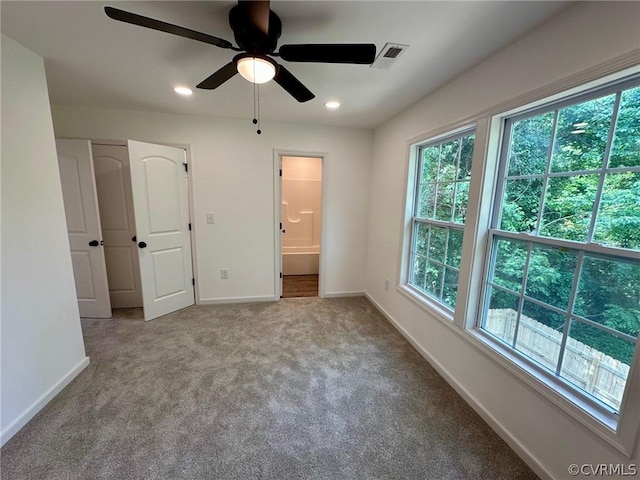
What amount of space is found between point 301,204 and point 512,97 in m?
4.02

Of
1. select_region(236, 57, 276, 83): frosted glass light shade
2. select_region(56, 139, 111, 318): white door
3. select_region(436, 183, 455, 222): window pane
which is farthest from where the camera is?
select_region(56, 139, 111, 318): white door

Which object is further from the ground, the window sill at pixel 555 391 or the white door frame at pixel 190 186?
the white door frame at pixel 190 186

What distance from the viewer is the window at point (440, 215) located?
2.09m

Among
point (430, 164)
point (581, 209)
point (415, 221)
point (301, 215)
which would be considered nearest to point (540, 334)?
point (581, 209)

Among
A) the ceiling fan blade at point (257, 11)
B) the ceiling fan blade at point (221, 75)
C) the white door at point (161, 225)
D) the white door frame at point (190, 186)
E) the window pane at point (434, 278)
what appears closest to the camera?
the ceiling fan blade at point (257, 11)

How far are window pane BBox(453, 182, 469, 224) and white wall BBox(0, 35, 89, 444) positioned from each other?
2.98m

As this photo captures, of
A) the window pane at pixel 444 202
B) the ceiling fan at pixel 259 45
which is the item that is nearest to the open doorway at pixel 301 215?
the window pane at pixel 444 202

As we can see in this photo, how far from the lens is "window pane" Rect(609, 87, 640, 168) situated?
1.11 metres

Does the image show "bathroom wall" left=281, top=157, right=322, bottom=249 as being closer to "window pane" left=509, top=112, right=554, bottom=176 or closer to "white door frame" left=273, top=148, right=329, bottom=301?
"white door frame" left=273, top=148, right=329, bottom=301

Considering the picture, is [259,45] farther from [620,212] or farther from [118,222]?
[118,222]

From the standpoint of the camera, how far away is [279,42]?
1572mm

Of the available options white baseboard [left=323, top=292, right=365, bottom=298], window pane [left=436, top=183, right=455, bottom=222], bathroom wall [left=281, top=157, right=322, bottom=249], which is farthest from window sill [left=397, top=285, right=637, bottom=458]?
bathroom wall [left=281, top=157, right=322, bottom=249]

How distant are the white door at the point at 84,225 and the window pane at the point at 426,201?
333 centimetres

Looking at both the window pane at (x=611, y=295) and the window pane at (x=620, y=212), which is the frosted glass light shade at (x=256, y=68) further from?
the window pane at (x=611, y=295)
